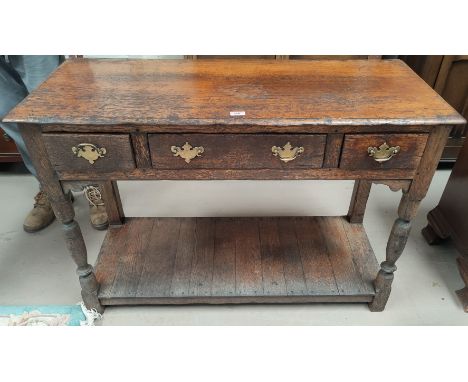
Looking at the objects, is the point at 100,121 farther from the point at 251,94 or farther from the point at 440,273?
the point at 440,273

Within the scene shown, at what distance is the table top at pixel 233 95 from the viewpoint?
108 cm

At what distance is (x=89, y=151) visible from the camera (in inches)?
44.4

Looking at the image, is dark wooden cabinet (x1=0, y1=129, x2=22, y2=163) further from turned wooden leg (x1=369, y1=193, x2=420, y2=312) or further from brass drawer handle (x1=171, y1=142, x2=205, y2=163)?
turned wooden leg (x1=369, y1=193, x2=420, y2=312)

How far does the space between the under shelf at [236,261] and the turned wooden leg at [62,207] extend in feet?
0.20

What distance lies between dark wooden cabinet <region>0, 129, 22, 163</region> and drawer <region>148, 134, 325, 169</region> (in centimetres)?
149

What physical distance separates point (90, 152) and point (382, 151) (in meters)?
0.88

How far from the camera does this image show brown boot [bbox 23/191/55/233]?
76.5 inches

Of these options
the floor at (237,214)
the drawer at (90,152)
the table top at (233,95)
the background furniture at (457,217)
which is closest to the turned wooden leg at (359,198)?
the floor at (237,214)

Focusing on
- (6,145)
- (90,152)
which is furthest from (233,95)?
(6,145)

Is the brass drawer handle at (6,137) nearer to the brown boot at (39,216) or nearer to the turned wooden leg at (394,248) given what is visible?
the brown boot at (39,216)

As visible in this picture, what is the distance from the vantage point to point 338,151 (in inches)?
45.1

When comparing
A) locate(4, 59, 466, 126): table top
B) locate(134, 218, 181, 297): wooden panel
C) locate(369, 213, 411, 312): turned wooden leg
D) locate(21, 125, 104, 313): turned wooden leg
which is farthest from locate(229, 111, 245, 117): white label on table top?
locate(134, 218, 181, 297): wooden panel

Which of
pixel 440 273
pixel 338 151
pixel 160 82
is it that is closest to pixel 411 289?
pixel 440 273

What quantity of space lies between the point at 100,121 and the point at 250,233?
94 cm
